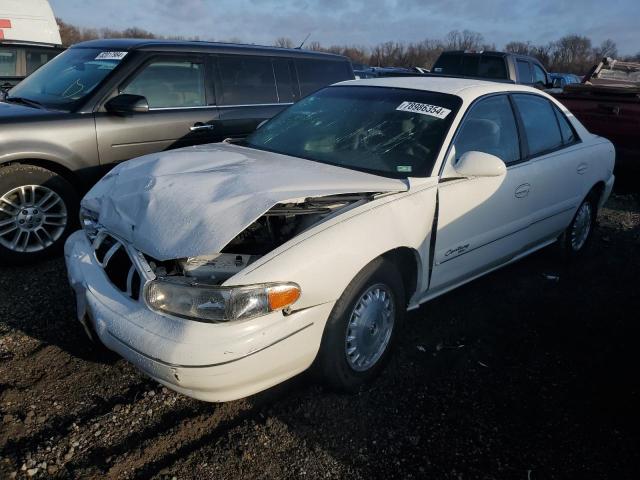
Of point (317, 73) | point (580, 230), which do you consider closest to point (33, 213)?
point (317, 73)

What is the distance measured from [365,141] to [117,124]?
232 centimetres

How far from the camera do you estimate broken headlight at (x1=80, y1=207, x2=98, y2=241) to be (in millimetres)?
2912

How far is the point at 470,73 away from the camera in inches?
431

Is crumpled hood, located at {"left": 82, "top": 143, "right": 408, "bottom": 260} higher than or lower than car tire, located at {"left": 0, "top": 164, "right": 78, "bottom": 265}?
higher

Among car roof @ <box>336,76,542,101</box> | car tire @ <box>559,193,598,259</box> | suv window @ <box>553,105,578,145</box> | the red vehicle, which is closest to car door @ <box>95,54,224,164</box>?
car roof @ <box>336,76,542,101</box>

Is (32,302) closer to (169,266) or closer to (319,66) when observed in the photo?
(169,266)

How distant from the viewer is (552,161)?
3.92m

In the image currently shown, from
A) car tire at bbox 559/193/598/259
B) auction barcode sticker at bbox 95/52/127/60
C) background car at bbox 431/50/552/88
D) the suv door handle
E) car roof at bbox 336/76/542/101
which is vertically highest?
auction barcode sticker at bbox 95/52/127/60

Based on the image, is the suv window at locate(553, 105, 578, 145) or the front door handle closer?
the front door handle

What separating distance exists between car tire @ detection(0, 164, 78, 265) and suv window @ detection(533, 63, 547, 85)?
10.3m

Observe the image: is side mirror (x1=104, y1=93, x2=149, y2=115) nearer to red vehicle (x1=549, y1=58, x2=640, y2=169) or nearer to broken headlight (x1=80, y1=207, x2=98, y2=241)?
broken headlight (x1=80, y1=207, x2=98, y2=241)

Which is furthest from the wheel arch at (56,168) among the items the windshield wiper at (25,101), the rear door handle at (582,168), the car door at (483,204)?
the rear door handle at (582,168)

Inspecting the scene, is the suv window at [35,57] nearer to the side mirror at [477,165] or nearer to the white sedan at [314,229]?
the white sedan at [314,229]

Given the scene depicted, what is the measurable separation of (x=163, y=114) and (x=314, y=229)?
287 cm
